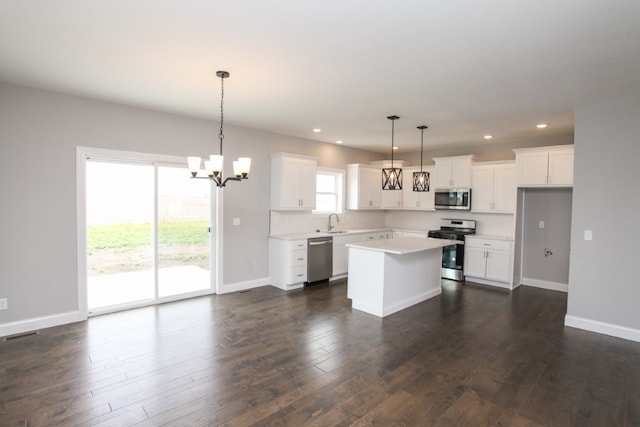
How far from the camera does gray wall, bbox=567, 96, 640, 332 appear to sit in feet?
12.4

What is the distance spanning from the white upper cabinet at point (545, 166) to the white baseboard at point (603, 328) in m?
2.16

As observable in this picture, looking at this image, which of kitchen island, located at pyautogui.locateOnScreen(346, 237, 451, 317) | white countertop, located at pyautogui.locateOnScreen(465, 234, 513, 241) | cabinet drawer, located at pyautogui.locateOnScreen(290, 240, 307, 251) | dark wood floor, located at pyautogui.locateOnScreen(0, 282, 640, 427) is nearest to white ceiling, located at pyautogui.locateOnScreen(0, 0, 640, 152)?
kitchen island, located at pyautogui.locateOnScreen(346, 237, 451, 317)

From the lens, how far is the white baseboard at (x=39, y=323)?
143 inches

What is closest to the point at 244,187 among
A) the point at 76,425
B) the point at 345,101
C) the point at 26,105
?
the point at 345,101

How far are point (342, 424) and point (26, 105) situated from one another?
450 centimetres

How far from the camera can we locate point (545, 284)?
6055 millimetres

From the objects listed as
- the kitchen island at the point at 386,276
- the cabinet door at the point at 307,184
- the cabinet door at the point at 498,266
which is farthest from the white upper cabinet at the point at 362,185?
the cabinet door at the point at 498,266

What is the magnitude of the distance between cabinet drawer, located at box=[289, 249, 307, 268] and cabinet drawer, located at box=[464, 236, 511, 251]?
3.10 meters

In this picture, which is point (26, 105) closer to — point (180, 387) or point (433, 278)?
point (180, 387)

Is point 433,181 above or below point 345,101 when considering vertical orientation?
below

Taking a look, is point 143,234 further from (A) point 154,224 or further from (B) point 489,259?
(B) point 489,259

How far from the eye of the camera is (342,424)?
2264mm

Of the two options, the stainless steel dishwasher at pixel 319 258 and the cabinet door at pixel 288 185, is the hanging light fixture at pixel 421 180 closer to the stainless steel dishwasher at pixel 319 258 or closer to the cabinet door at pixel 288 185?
the stainless steel dishwasher at pixel 319 258

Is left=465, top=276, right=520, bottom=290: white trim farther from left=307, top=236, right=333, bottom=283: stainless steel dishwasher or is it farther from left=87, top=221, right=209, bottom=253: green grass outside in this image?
left=87, top=221, right=209, bottom=253: green grass outside
